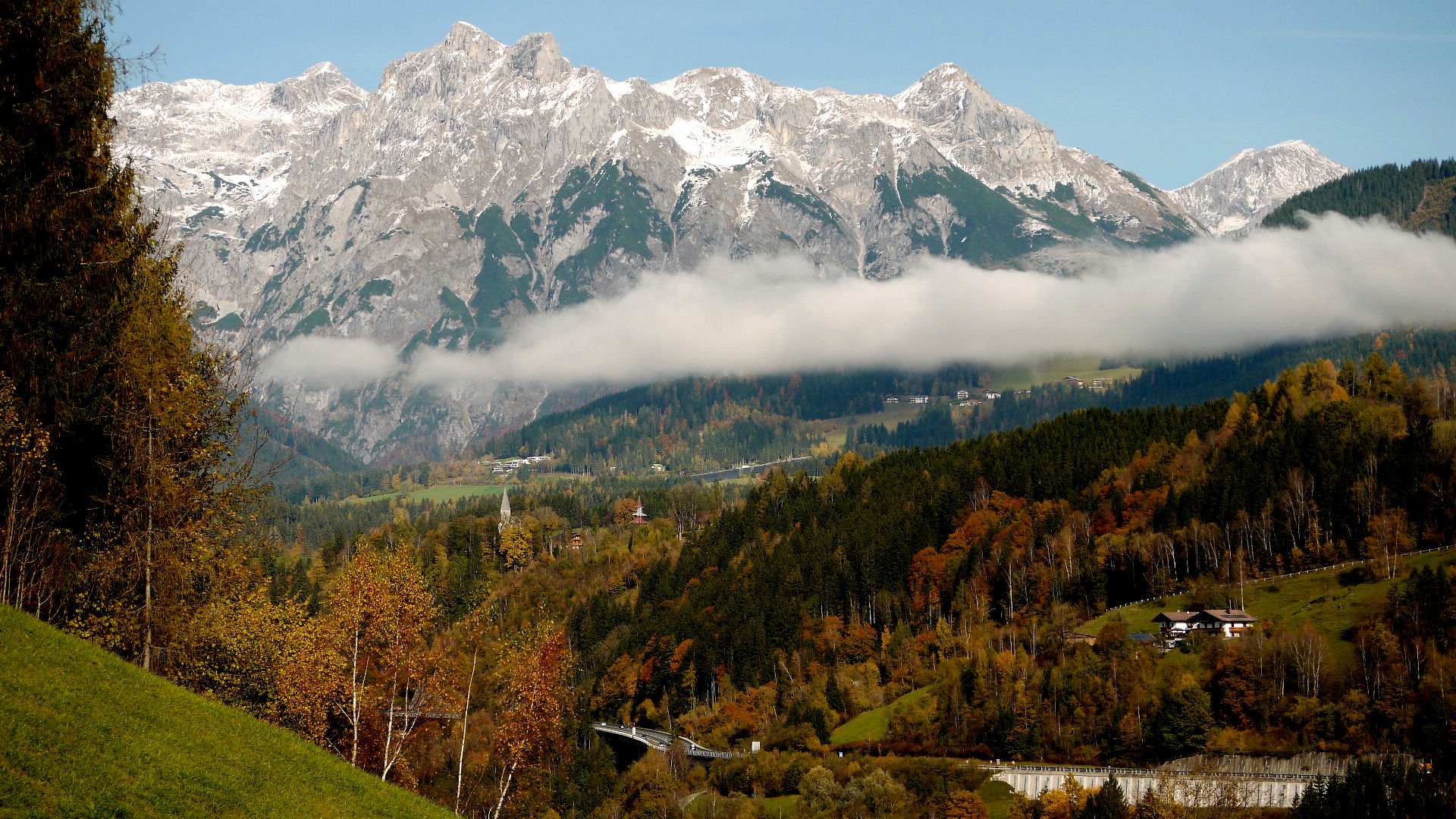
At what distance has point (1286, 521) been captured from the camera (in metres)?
141

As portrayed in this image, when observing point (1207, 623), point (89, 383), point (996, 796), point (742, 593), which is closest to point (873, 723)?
point (996, 796)

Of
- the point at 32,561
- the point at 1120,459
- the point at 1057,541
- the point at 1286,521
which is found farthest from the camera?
the point at 1120,459

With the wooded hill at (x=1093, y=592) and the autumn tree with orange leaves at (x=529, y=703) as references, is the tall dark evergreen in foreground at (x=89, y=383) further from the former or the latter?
the wooded hill at (x=1093, y=592)

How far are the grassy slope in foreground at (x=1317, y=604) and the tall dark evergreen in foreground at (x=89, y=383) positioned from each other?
353 feet

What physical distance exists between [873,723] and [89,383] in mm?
103962

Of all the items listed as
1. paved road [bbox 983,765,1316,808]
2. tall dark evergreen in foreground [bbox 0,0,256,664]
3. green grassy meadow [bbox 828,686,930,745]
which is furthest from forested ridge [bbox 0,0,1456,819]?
paved road [bbox 983,765,1316,808]

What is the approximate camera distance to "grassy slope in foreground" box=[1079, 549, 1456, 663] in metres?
115

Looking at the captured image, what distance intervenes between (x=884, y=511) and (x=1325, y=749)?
306ft

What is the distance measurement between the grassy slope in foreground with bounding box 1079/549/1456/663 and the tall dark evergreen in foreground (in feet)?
353

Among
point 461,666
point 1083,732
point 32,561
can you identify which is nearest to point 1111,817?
point 1083,732

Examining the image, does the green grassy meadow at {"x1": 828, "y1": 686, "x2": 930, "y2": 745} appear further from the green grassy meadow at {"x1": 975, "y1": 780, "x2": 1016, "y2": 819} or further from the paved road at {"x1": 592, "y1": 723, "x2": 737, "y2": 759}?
the green grassy meadow at {"x1": 975, "y1": 780, "x2": 1016, "y2": 819}

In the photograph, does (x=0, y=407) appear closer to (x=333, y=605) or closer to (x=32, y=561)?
(x=32, y=561)

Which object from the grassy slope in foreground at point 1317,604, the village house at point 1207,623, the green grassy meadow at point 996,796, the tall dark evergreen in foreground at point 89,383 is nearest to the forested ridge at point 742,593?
the tall dark evergreen in foreground at point 89,383

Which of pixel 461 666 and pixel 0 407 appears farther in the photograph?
pixel 461 666
